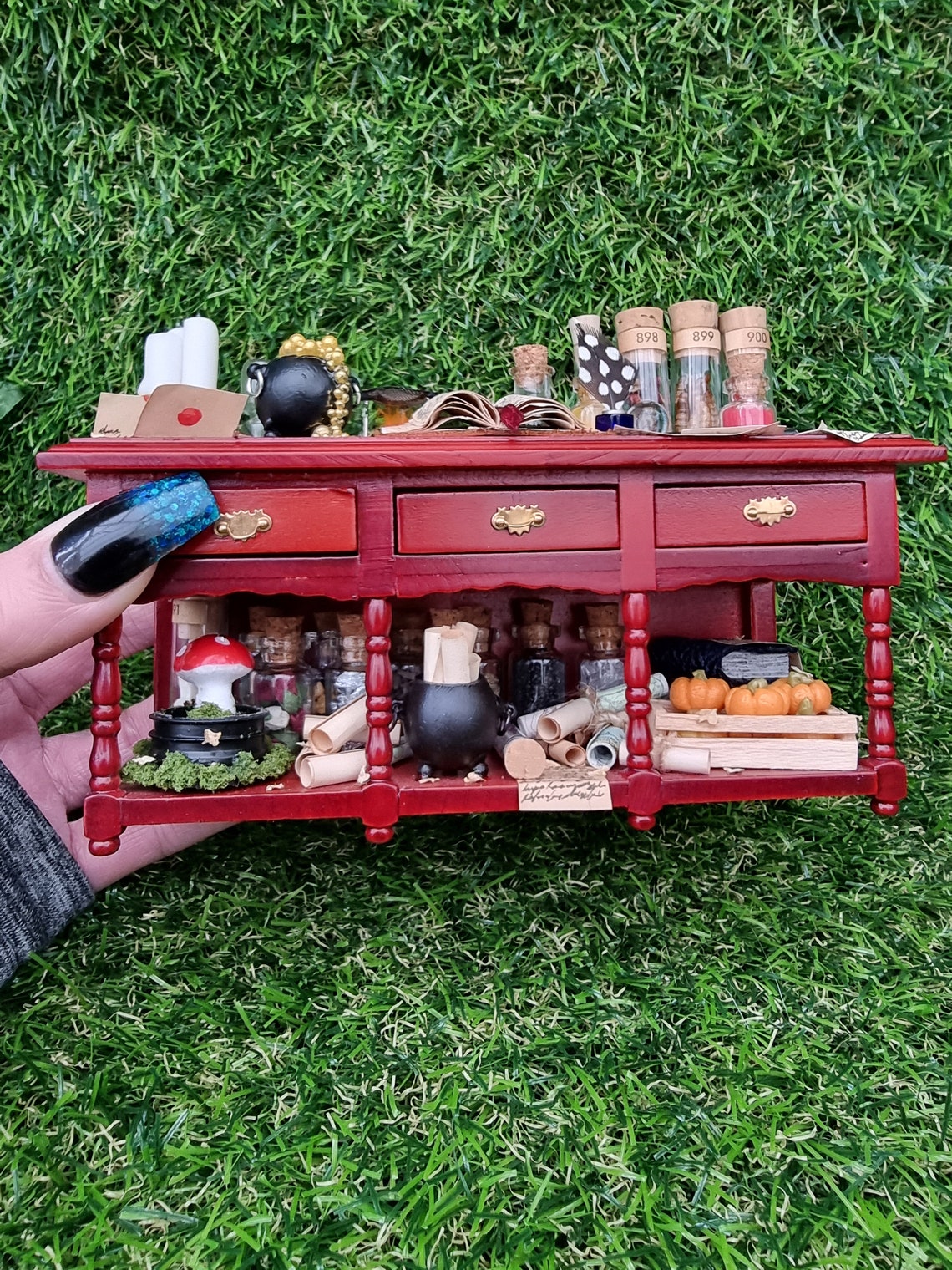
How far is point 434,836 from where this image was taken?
274 cm

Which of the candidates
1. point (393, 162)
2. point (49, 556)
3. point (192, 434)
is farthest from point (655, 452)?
point (393, 162)

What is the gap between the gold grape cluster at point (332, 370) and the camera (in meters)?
2.17

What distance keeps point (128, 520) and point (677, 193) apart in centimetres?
216

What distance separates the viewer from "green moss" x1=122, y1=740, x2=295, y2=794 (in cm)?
197

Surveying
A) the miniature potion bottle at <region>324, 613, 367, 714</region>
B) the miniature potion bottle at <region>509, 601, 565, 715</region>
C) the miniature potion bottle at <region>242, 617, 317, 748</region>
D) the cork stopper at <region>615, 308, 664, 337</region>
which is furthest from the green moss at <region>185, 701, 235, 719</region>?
the cork stopper at <region>615, 308, 664, 337</region>

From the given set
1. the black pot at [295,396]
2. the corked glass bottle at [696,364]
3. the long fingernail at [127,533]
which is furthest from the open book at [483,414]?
the long fingernail at [127,533]

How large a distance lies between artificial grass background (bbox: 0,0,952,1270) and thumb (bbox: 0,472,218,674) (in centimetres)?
102

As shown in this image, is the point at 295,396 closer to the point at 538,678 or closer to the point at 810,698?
the point at 538,678

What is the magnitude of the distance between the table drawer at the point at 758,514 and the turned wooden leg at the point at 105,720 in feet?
4.33

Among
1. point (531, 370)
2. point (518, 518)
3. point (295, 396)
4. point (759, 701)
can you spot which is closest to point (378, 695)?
point (518, 518)

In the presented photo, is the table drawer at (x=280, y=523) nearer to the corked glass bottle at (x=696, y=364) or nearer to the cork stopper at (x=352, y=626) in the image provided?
the cork stopper at (x=352, y=626)

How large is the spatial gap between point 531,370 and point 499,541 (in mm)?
699

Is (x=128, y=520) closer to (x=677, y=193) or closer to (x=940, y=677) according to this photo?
(x=677, y=193)

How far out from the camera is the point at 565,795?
2.02m
